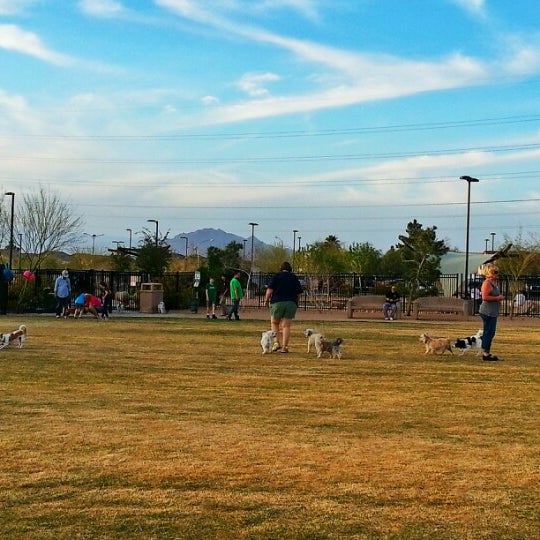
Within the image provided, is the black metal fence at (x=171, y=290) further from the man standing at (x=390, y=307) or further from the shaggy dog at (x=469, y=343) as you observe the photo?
the shaggy dog at (x=469, y=343)

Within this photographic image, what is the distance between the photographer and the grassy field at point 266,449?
509 cm

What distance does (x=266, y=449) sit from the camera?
7.00m

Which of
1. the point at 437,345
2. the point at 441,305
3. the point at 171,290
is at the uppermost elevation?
the point at 171,290

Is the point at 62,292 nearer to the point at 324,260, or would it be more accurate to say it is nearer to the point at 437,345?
the point at 437,345

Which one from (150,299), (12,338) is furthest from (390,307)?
(12,338)

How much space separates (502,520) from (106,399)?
18.4 feet

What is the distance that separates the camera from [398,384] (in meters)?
11.4

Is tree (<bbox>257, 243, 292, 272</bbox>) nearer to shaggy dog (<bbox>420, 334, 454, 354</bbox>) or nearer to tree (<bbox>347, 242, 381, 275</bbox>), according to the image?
tree (<bbox>347, 242, 381, 275</bbox>)

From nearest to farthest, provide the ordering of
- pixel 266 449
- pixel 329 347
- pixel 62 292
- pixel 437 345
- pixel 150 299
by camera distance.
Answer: pixel 266 449 < pixel 329 347 < pixel 437 345 < pixel 62 292 < pixel 150 299

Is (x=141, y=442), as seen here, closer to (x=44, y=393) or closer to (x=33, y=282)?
(x=44, y=393)

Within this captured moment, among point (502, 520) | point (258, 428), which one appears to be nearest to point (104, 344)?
point (258, 428)

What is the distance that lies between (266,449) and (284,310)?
27.8ft

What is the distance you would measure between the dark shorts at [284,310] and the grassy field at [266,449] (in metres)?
1.77

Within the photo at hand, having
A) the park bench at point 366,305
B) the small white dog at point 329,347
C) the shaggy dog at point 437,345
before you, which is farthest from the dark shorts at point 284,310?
the park bench at point 366,305
